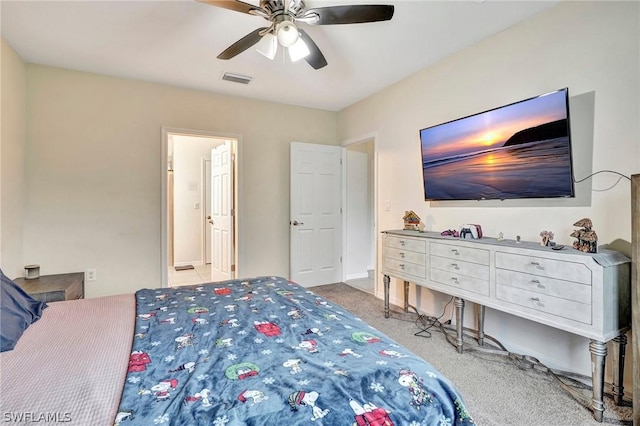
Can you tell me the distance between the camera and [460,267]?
8.17 feet

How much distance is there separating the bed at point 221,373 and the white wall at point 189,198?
4851 mm

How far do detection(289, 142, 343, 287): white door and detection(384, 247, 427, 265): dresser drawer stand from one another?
1.51 meters

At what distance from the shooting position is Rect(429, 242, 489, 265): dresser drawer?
2326mm

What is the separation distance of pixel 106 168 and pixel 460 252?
370 cm

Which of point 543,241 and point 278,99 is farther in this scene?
point 278,99

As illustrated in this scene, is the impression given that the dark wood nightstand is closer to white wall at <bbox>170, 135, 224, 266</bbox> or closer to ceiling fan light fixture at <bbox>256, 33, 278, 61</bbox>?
ceiling fan light fixture at <bbox>256, 33, 278, 61</bbox>

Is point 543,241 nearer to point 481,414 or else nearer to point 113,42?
point 481,414

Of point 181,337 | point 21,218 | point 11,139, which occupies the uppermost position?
point 11,139

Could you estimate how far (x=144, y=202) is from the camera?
143 inches

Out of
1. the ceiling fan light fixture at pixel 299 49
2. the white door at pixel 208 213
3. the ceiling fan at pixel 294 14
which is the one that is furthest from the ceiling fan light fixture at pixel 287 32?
the white door at pixel 208 213

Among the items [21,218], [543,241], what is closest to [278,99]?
[21,218]

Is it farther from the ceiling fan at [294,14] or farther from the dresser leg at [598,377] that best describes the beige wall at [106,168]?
the dresser leg at [598,377]

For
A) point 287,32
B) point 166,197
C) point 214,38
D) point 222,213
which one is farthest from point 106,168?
point 287,32

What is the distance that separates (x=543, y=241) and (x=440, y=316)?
137cm
